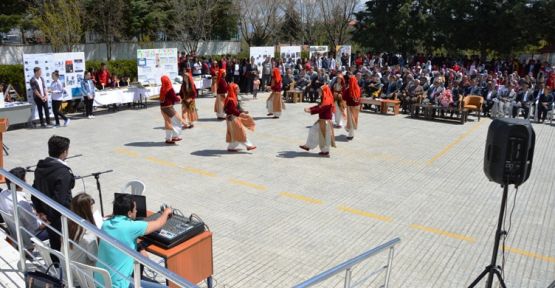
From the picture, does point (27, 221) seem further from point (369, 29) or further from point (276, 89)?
point (369, 29)

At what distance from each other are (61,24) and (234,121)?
60.8ft

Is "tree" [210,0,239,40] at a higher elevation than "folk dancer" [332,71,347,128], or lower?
higher

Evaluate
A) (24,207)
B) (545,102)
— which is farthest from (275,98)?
(24,207)

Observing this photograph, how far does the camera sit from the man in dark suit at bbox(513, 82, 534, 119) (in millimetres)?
17523

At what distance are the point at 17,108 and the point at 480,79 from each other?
16346 millimetres

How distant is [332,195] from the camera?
30.4ft

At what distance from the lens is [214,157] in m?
11.9

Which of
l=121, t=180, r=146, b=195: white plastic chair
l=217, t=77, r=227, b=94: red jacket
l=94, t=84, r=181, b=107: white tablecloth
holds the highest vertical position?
l=217, t=77, r=227, b=94: red jacket

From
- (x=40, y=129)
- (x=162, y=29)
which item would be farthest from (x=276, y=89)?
(x=162, y=29)

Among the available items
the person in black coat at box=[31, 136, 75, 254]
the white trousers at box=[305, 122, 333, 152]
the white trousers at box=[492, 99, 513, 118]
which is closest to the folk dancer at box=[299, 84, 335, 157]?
the white trousers at box=[305, 122, 333, 152]

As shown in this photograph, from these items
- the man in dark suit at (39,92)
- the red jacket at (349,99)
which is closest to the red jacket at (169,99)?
the red jacket at (349,99)

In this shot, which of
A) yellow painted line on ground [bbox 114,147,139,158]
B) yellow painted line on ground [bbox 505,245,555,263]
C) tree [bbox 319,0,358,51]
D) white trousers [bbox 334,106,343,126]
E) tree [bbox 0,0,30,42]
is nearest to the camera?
yellow painted line on ground [bbox 505,245,555,263]

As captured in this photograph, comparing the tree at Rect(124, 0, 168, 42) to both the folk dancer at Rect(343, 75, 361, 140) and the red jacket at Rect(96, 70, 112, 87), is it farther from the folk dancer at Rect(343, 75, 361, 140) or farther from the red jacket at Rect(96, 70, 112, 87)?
the folk dancer at Rect(343, 75, 361, 140)

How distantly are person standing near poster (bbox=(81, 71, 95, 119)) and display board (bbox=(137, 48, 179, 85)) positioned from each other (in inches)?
118
